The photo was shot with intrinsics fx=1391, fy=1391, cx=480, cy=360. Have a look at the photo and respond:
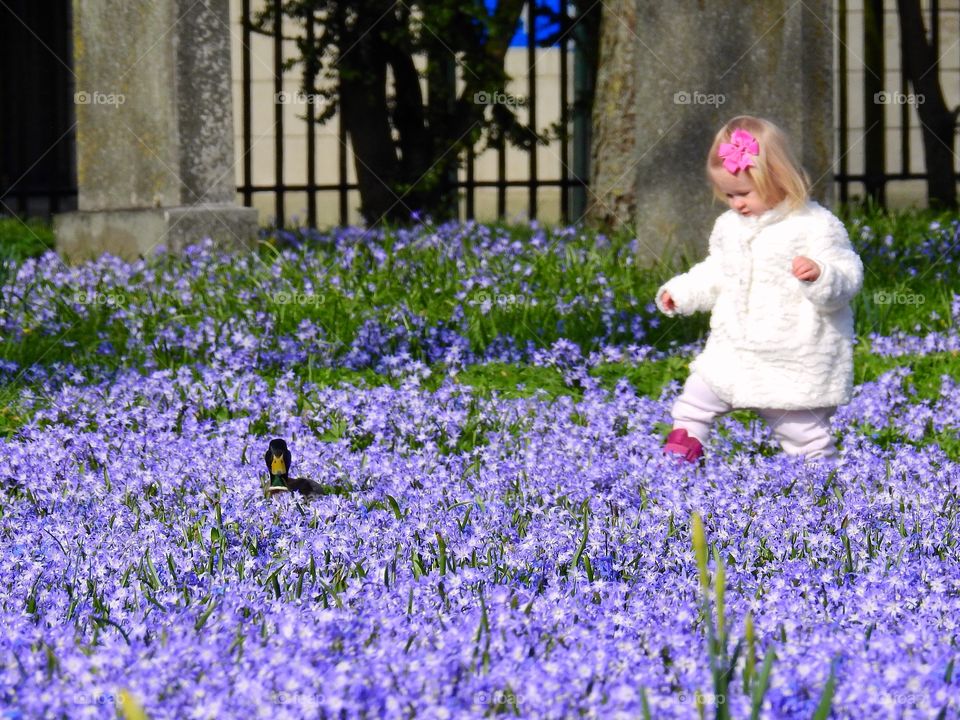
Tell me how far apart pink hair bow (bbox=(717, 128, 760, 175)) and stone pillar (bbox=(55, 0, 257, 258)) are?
4.77 m

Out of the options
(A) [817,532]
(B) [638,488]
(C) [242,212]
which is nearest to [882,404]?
(B) [638,488]

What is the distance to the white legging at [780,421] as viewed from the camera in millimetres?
4301

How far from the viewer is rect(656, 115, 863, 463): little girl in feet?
14.0

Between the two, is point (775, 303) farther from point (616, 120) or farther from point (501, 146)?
point (501, 146)

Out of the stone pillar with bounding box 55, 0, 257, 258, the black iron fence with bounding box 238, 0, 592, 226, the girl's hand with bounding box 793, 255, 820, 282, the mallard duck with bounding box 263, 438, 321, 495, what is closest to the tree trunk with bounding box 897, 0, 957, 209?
the black iron fence with bounding box 238, 0, 592, 226

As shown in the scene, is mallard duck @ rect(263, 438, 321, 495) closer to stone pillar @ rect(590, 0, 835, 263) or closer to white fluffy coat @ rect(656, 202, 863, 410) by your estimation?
white fluffy coat @ rect(656, 202, 863, 410)

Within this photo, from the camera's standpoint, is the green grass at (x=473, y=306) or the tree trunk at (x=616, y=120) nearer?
the green grass at (x=473, y=306)

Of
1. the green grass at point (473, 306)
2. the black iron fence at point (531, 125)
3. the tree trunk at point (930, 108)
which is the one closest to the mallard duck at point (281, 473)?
the green grass at point (473, 306)

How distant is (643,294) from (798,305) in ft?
7.16

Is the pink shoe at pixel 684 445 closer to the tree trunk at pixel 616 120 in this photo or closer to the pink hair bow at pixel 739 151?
the pink hair bow at pixel 739 151

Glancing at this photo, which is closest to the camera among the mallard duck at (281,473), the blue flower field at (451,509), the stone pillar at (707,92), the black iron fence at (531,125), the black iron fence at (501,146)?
the blue flower field at (451,509)

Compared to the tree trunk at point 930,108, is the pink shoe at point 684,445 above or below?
below

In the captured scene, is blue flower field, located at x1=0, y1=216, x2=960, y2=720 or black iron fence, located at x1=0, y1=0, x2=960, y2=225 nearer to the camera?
blue flower field, located at x1=0, y1=216, x2=960, y2=720

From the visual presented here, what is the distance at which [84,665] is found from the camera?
1.92m
